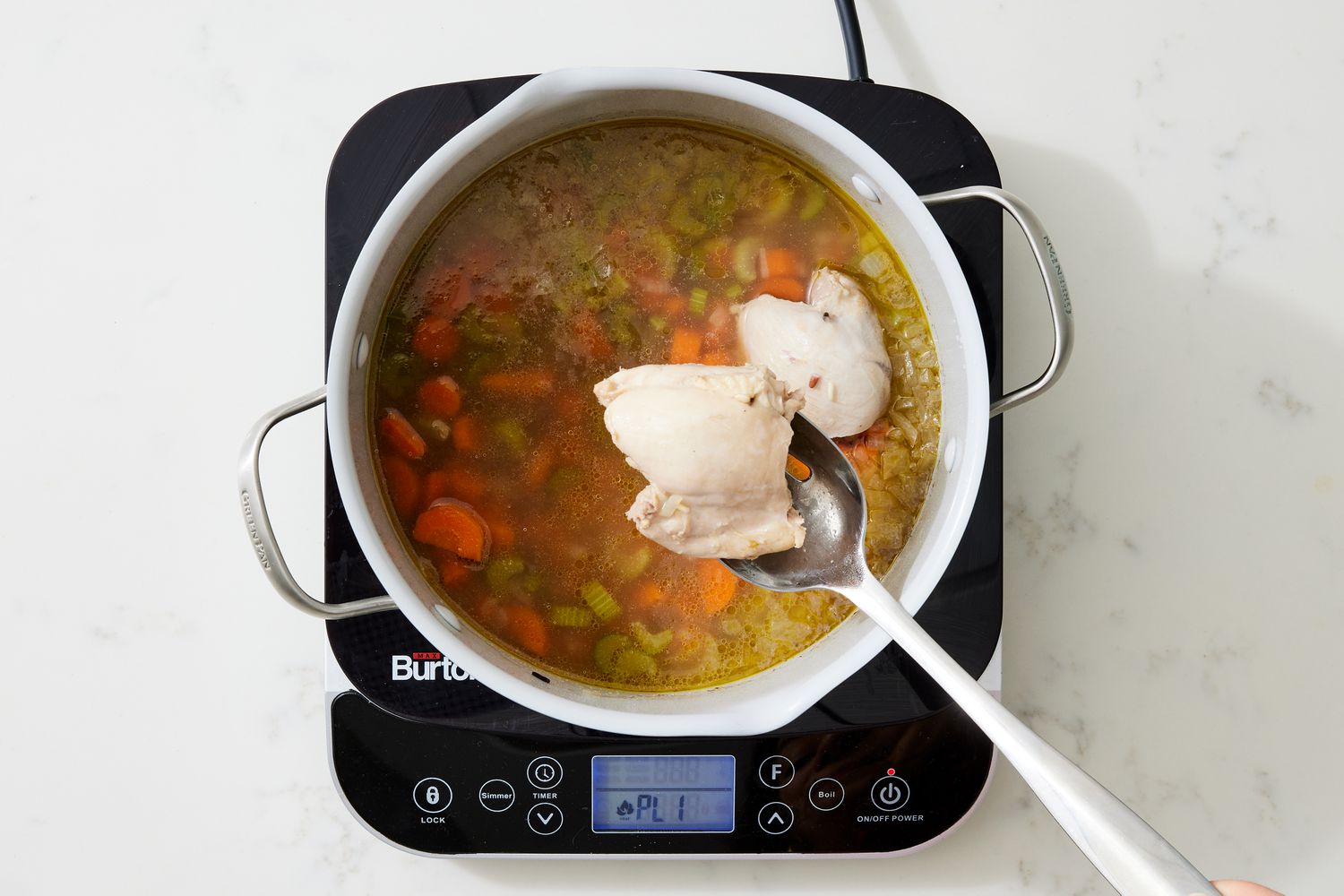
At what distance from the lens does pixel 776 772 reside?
1234 millimetres

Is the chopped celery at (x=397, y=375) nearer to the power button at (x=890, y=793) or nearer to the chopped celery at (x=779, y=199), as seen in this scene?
the chopped celery at (x=779, y=199)

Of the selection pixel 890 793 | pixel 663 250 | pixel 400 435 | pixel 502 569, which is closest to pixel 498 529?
pixel 502 569

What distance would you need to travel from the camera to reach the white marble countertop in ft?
4.29

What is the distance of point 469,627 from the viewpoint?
108 cm

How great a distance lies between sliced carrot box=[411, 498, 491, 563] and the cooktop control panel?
0.27 meters

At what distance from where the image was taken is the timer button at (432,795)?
48.4 inches

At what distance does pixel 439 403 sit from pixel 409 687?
1.13 feet

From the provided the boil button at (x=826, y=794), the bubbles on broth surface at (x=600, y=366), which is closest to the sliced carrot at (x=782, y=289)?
the bubbles on broth surface at (x=600, y=366)

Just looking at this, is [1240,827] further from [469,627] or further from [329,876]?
[329,876]

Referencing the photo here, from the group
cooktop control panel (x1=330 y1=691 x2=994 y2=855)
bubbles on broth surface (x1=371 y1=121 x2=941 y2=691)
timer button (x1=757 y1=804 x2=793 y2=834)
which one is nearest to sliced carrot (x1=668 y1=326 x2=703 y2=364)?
bubbles on broth surface (x1=371 y1=121 x2=941 y2=691)

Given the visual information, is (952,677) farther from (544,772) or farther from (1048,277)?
(544,772)

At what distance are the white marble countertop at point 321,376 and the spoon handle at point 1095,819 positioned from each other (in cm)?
59

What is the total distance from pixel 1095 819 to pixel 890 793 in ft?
1.86

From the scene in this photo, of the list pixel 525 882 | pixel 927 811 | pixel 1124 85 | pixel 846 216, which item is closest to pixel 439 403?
pixel 846 216
